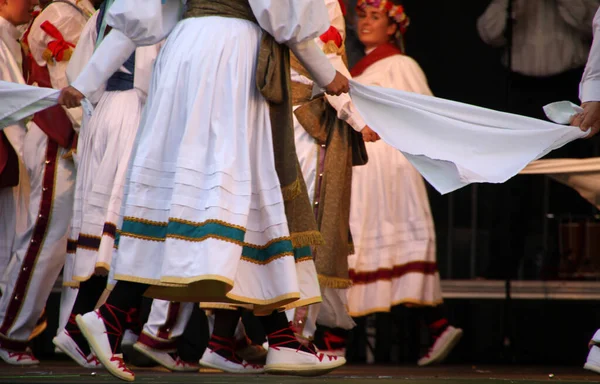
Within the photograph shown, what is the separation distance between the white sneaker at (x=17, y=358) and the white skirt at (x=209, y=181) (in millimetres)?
2140

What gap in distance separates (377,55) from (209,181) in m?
3.18

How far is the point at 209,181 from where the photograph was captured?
410 cm

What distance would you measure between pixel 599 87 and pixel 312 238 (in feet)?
4.22

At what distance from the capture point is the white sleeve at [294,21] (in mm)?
4207

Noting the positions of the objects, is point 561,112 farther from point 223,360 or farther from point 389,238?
point 389,238

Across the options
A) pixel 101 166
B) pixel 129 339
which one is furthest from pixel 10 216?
pixel 129 339

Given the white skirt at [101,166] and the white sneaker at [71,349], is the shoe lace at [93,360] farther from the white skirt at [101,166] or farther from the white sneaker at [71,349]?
the white skirt at [101,166]

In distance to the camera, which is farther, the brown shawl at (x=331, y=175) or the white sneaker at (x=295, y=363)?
the brown shawl at (x=331, y=175)

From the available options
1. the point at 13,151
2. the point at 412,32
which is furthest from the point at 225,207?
the point at 412,32

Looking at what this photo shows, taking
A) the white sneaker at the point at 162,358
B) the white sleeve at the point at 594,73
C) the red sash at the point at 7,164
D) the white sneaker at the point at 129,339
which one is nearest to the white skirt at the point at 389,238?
the white sneaker at the point at 162,358

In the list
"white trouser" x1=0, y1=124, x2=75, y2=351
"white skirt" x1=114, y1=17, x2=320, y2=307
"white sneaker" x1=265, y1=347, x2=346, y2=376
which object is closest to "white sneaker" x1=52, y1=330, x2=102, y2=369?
"white skirt" x1=114, y1=17, x2=320, y2=307

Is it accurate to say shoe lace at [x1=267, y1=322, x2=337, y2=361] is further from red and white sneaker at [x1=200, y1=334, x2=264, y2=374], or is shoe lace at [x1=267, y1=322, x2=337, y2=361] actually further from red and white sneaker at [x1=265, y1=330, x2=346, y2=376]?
red and white sneaker at [x1=200, y1=334, x2=264, y2=374]

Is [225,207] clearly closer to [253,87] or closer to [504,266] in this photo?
[253,87]

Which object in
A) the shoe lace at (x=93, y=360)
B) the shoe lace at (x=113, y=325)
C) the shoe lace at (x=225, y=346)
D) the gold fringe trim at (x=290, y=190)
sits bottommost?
the shoe lace at (x=93, y=360)
